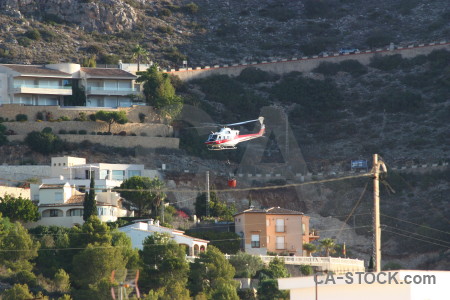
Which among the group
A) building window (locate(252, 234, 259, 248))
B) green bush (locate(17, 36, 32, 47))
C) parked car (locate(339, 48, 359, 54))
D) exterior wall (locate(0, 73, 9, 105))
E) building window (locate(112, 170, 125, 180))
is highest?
parked car (locate(339, 48, 359, 54))

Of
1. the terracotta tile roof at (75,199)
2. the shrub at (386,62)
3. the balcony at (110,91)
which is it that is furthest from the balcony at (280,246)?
the shrub at (386,62)

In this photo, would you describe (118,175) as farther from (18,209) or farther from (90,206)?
(18,209)

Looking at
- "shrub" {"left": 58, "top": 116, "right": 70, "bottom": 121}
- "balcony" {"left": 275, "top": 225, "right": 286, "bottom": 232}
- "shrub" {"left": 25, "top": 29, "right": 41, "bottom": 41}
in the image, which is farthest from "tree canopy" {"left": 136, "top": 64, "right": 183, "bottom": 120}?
"balcony" {"left": 275, "top": 225, "right": 286, "bottom": 232}

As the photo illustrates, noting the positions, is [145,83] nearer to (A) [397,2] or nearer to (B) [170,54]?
(B) [170,54]

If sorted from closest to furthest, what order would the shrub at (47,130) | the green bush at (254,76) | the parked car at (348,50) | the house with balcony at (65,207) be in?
the house with balcony at (65,207)
the shrub at (47,130)
the green bush at (254,76)
the parked car at (348,50)

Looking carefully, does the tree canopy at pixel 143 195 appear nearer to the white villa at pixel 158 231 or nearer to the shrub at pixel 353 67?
the white villa at pixel 158 231

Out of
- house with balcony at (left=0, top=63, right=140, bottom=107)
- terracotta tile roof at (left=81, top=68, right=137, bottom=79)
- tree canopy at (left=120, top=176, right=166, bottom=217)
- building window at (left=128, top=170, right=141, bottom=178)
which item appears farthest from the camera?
terracotta tile roof at (left=81, top=68, right=137, bottom=79)

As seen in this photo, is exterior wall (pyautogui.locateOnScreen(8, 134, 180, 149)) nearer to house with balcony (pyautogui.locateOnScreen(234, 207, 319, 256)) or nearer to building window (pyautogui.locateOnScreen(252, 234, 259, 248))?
house with balcony (pyautogui.locateOnScreen(234, 207, 319, 256))
